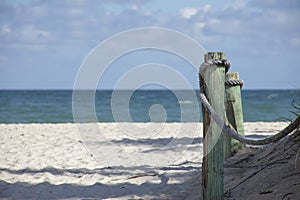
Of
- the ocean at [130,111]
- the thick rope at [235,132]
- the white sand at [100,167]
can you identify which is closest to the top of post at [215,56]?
the thick rope at [235,132]

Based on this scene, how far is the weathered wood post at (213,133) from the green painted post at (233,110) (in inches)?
66.8

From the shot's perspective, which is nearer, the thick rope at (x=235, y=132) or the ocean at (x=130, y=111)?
the thick rope at (x=235, y=132)

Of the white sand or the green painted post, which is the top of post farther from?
the green painted post

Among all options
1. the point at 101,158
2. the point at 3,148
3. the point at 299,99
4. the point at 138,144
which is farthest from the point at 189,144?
the point at 299,99

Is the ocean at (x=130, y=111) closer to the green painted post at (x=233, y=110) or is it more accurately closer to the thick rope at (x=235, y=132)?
the green painted post at (x=233, y=110)

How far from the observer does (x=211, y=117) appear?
343cm

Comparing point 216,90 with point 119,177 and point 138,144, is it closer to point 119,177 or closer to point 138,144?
point 119,177

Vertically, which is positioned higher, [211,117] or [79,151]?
A: [211,117]

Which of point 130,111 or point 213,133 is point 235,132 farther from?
point 130,111

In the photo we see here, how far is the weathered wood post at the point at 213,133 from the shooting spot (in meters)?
3.51

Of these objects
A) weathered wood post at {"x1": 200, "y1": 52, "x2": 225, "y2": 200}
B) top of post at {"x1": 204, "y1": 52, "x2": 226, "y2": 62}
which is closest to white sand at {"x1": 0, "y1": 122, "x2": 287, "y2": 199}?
weathered wood post at {"x1": 200, "y1": 52, "x2": 225, "y2": 200}

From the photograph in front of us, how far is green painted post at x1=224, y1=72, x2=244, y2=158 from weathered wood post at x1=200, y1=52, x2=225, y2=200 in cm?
170

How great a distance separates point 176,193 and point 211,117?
158 centimetres

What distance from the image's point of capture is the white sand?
5051 millimetres
